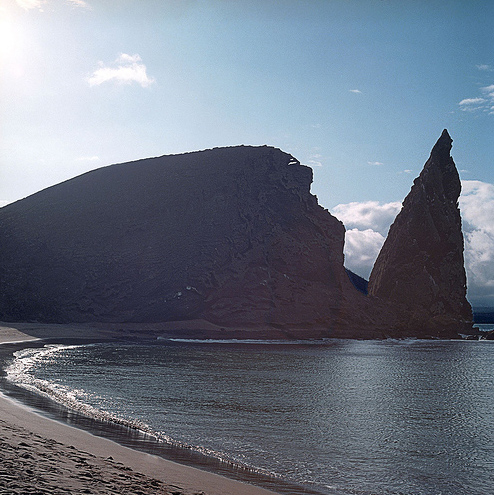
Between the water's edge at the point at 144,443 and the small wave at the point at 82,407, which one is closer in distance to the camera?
the water's edge at the point at 144,443

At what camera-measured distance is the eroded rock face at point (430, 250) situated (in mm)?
126312

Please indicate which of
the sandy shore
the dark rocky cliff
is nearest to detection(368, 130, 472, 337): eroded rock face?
the dark rocky cliff

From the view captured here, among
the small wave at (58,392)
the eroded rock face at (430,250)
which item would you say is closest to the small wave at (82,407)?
the small wave at (58,392)

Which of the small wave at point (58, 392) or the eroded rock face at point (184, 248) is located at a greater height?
the eroded rock face at point (184, 248)

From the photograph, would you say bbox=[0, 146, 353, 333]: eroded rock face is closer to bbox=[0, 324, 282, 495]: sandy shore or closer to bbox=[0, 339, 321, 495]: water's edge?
bbox=[0, 339, 321, 495]: water's edge

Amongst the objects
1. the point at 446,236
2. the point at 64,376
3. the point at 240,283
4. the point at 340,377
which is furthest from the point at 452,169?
the point at 64,376

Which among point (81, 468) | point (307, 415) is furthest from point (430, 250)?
point (81, 468)

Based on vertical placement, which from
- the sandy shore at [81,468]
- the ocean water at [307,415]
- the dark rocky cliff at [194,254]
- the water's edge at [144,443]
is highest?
the dark rocky cliff at [194,254]

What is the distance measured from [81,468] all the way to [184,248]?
7589 cm

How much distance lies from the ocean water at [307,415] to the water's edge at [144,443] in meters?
0.32

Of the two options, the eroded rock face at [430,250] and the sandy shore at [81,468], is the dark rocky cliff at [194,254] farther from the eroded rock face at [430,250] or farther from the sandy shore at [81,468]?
the sandy shore at [81,468]

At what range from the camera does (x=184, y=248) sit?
8344cm

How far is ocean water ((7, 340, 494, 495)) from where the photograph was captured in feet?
36.3

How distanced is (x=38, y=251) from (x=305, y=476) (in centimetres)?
8288
